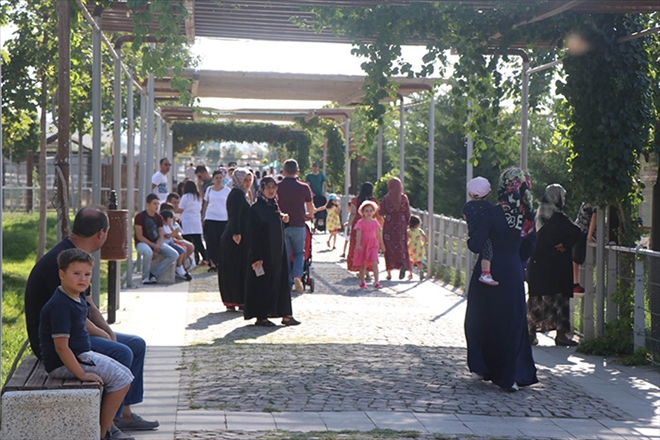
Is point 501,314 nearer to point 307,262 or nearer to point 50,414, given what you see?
point 50,414

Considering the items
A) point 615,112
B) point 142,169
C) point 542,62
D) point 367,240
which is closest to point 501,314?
point 615,112

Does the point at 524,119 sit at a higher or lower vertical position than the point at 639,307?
A: higher

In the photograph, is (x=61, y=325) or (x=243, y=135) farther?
(x=243, y=135)

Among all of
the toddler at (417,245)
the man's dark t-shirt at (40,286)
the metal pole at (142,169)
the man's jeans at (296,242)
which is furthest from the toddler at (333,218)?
the man's dark t-shirt at (40,286)

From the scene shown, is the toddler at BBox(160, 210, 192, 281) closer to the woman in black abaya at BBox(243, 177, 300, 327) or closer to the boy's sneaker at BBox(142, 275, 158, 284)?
the boy's sneaker at BBox(142, 275, 158, 284)

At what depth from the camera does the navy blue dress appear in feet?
29.8

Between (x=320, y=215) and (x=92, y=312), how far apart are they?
25487 millimetres

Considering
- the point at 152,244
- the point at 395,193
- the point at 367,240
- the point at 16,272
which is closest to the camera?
the point at 152,244

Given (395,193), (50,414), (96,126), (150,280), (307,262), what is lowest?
(150,280)

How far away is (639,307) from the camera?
10711 mm

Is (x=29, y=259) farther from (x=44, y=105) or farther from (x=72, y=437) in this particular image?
(x=72, y=437)

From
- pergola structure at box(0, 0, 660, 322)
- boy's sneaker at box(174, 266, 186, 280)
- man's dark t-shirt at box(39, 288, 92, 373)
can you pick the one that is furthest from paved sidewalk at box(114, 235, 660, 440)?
boy's sneaker at box(174, 266, 186, 280)

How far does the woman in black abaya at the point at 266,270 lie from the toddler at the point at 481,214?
12.3 ft

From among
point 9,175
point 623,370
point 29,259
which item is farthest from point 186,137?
point 623,370
